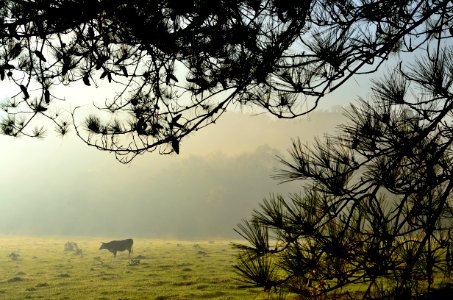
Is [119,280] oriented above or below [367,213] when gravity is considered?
below

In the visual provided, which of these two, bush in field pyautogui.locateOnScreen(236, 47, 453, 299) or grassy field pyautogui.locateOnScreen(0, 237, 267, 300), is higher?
bush in field pyautogui.locateOnScreen(236, 47, 453, 299)

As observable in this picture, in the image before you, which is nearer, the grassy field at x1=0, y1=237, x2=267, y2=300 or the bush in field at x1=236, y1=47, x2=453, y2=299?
the bush in field at x1=236, y1=47, x2=453, y2=299

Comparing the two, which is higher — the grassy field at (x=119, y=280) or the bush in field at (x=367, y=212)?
the bush in field at (x=367, y=212)

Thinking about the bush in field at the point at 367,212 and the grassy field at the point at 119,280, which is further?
the grassy field at the point at 119,280

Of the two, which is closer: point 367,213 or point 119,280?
point 367,213

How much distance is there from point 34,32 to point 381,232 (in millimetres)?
2870

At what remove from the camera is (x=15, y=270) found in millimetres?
21000

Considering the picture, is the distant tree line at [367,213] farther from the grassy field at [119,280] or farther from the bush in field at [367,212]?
the grassy field at [119,280]

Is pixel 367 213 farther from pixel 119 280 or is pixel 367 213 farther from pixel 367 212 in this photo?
pixel 119 280

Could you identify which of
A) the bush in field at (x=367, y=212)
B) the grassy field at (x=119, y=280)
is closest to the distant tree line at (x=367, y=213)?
the bush in field at (x=367, y=212)

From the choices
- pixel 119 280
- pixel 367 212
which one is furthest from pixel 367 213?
pixel 119 280

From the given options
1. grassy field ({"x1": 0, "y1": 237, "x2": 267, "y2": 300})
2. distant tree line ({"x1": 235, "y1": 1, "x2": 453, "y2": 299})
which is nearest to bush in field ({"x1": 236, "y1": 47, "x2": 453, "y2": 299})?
distant tree line ({"x1": 235, "y1": 1, "x2": 453, "y2": 299})

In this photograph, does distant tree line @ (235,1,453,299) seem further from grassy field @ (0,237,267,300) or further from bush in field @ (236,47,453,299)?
grassy field @ (0,237,267,300)

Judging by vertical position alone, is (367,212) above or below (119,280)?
above
